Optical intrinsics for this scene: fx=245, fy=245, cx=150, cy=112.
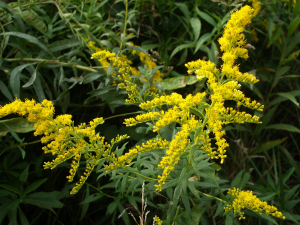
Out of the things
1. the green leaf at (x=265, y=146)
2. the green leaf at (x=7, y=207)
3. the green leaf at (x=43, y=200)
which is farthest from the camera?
the green leaf at (x=265, y=146)

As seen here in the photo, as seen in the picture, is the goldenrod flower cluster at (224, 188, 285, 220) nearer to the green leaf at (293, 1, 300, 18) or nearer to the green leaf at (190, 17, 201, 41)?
the green leaf at (190, 17, 201, 41)

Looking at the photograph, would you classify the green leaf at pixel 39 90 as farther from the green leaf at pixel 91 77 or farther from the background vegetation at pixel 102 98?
the green leaf at pixel 91 77

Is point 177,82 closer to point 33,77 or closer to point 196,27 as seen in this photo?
point 196,27

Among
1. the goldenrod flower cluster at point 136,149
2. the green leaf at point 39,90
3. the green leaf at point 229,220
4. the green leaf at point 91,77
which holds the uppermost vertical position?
the green leaf at point 91,77

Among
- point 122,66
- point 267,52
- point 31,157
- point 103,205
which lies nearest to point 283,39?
point 267,52

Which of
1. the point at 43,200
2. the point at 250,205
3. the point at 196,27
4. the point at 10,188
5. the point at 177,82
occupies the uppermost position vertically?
the point at 196,27

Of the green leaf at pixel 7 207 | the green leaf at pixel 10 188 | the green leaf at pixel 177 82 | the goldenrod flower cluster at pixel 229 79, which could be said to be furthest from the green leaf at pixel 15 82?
the goldenrod flower cluster at pixel 229 79

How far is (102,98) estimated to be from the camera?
2080 millimetres

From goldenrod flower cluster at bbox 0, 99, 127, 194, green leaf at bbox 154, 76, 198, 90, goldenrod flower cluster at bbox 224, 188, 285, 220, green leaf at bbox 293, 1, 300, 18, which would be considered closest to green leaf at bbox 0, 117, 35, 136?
goldenrod flower cluster at bbox 0, 99, 127, 194

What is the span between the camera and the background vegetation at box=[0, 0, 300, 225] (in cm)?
178

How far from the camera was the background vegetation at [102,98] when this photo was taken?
178 cm

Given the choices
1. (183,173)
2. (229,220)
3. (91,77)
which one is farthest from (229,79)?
(91,77)

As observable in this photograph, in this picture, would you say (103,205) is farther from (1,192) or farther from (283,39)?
(283,39)

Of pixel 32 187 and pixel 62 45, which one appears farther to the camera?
pixel 62 45
